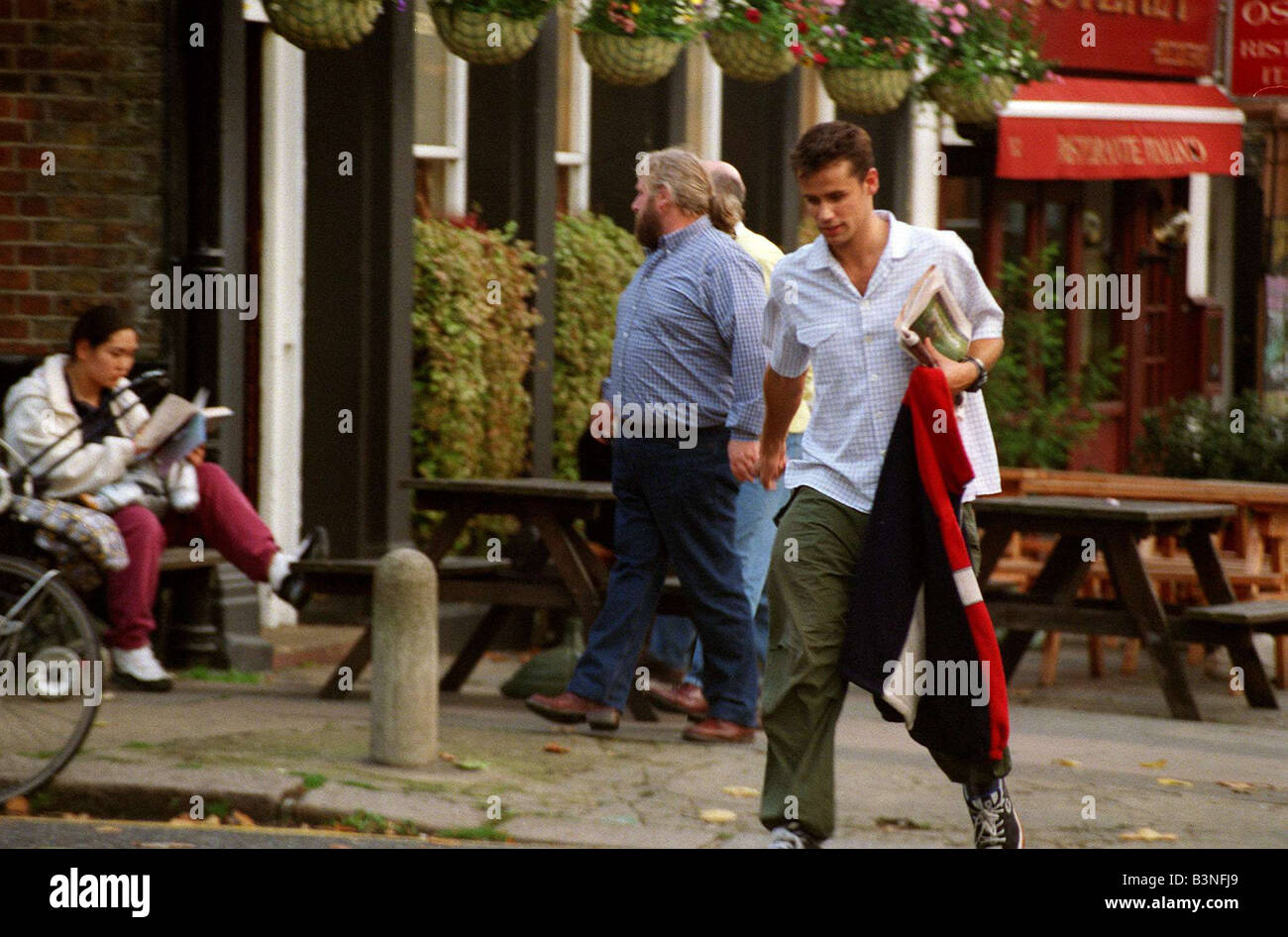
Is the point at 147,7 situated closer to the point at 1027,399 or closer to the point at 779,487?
the point at 779,487

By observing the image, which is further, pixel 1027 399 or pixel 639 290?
pixel 1027 399

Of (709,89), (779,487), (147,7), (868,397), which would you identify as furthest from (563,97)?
(868,397)

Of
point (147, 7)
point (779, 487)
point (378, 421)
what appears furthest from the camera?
point (378, 421)

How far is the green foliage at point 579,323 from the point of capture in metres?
12.5

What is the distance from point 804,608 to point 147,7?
5.07 m

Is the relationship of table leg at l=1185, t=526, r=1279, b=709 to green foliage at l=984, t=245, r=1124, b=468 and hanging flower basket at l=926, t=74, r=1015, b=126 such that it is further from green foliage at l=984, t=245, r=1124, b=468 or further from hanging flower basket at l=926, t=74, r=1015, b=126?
hanging flower basket at l=926, t=74, r=1015, b=126

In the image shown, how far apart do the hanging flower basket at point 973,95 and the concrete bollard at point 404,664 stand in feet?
22.4

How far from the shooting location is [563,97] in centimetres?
1296

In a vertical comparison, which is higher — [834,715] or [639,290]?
[639,290]

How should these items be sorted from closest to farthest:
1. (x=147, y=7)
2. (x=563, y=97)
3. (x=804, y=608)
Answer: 1. (x=804, y=608)
2. (x=147, y=7)
3. (x=563, y=97)

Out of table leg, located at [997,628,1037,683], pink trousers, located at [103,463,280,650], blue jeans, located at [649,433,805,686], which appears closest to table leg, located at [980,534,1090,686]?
table leg, located at [997,628,1037,683]

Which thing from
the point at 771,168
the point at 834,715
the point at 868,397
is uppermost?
the point at 771,168

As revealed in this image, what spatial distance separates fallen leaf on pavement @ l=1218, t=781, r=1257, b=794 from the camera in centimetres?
777

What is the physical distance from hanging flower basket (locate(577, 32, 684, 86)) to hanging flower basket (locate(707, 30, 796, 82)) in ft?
2.91
